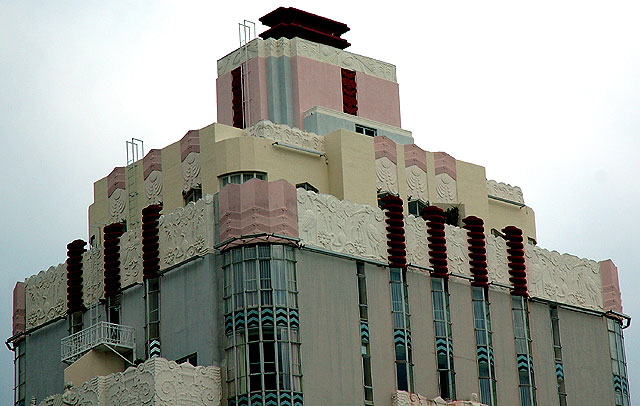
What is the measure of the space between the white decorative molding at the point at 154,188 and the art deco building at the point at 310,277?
0.08 meters

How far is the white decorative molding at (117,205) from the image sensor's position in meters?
91.6

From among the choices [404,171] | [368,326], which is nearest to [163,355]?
[368,326]

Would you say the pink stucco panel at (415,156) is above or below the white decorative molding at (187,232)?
above

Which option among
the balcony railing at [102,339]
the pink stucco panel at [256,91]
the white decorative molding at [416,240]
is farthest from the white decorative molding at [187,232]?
the white decorative molding at [416,240]

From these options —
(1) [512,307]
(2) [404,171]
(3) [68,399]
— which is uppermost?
(2) [404,171]

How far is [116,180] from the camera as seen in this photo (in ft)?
303

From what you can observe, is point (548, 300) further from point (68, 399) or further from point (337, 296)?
point (68, 399)

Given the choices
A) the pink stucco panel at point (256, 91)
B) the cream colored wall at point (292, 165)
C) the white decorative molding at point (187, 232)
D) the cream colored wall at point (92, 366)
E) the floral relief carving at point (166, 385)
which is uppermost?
the pink stucco panel at point (256, 91)

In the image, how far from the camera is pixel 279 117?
9119 cm

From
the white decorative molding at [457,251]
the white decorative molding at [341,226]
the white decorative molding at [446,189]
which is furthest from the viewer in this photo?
the white decorative molding at [446,189]

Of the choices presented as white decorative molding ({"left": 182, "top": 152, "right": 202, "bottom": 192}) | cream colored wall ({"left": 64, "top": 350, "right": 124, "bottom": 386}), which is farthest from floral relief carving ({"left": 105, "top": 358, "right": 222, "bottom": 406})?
white decorative molding ({"left": 182, "top": 152, "right": 202, "bottom": 192})

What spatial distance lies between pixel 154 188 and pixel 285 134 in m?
7.76

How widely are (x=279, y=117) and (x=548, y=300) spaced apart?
16858 mm

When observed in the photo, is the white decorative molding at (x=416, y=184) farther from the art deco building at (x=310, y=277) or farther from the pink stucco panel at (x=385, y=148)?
the pink stucco panel at (x=385, y=148)
